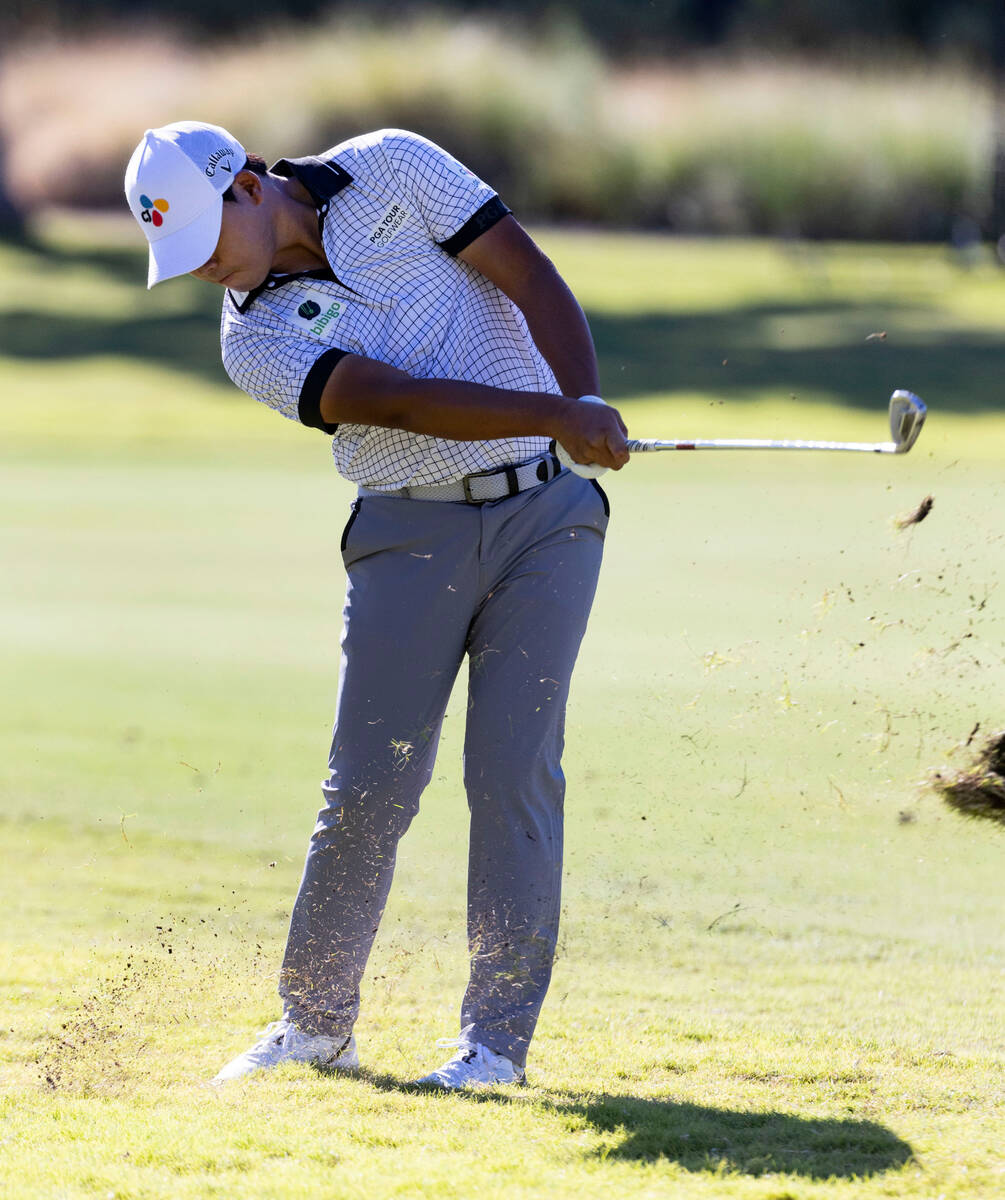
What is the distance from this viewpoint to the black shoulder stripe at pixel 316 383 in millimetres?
3400

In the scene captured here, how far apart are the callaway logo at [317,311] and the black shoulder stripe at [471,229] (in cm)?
26

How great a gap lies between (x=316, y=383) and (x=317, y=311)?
0.69 feet

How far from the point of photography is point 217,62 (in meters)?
36.1

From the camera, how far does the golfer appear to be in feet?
11.6

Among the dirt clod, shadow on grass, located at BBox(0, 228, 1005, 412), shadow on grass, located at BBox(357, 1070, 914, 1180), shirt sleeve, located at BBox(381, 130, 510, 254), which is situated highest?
shirt sleeve, located at BBox(381, 130, 510, 254)

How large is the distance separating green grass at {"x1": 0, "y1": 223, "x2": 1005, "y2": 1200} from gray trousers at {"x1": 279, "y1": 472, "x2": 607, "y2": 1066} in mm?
274

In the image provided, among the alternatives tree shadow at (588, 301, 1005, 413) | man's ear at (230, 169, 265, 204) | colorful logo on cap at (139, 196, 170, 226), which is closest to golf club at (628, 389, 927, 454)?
man's ear at (230, 169, 265, 204)

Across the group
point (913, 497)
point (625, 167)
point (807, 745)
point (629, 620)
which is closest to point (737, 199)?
point (625, 167)

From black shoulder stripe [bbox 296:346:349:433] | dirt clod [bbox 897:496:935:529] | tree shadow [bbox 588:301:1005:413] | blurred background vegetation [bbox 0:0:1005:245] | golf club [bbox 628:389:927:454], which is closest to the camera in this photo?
black shoulder stripe [bbox 296:346:349:433]

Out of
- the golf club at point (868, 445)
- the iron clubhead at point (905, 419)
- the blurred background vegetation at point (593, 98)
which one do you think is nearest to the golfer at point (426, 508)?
the golf club at point (868, 445)

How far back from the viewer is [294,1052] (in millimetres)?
3660

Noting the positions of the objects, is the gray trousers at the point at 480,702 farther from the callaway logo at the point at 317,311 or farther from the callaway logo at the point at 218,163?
the callaway logo at the point at 218,163

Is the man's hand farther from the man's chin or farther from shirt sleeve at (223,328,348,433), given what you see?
the man's chin

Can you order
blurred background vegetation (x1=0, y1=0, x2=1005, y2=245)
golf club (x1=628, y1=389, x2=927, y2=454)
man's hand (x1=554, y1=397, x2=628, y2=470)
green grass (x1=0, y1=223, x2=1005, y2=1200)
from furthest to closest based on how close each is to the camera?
blurred background vegetation (x1=0, y1=0, x2=1005, y2=245), golf club (x1=628, y1=389, x2=927, y2=454), man's hand (x1=554, y1=397, x2=628, y2=470), green grass (x1=0, y1=223, x2=1005, y2=1200)
